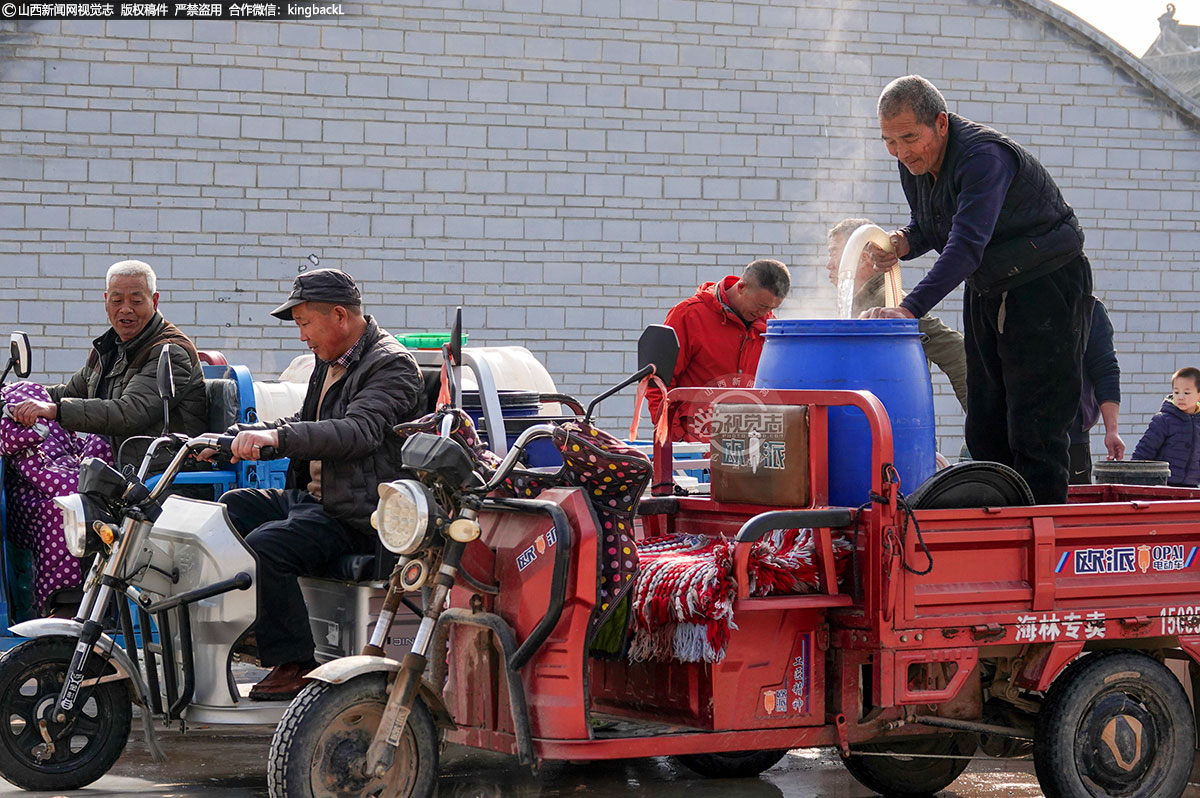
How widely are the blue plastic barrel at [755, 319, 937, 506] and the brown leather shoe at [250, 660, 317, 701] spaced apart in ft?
6.24

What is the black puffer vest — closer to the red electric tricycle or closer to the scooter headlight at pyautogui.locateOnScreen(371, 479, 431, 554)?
the red electric tricycle

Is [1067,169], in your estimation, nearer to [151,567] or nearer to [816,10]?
[816,10]

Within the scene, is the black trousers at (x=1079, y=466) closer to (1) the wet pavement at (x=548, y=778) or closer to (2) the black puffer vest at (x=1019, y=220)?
(1) the wet pavement at (x=548, y=778)

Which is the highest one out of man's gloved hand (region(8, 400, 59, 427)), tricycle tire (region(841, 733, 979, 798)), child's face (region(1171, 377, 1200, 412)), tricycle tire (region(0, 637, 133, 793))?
child's face (region(1171, 377, 1200, 412))

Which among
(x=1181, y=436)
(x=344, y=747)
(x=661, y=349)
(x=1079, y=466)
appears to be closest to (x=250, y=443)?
(x=344, y=747)

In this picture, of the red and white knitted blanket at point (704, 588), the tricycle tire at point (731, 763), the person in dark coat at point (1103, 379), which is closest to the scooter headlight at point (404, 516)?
the red and white knitted blanket at point (704, 588)

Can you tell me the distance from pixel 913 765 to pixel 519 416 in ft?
7.36

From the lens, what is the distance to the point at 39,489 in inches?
253

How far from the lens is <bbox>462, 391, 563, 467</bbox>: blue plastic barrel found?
6.43m

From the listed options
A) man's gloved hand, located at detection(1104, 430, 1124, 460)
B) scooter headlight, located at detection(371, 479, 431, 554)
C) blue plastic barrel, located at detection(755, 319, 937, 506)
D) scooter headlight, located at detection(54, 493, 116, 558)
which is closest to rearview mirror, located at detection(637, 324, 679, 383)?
blue plastic barrel, located at detection(755, 319, 937, 506)

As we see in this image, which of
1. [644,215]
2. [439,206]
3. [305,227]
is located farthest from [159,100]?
[644,215]

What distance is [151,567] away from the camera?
5.09 m

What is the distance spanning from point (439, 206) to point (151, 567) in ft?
23.9

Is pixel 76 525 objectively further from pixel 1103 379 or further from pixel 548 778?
pixel 1103 379
